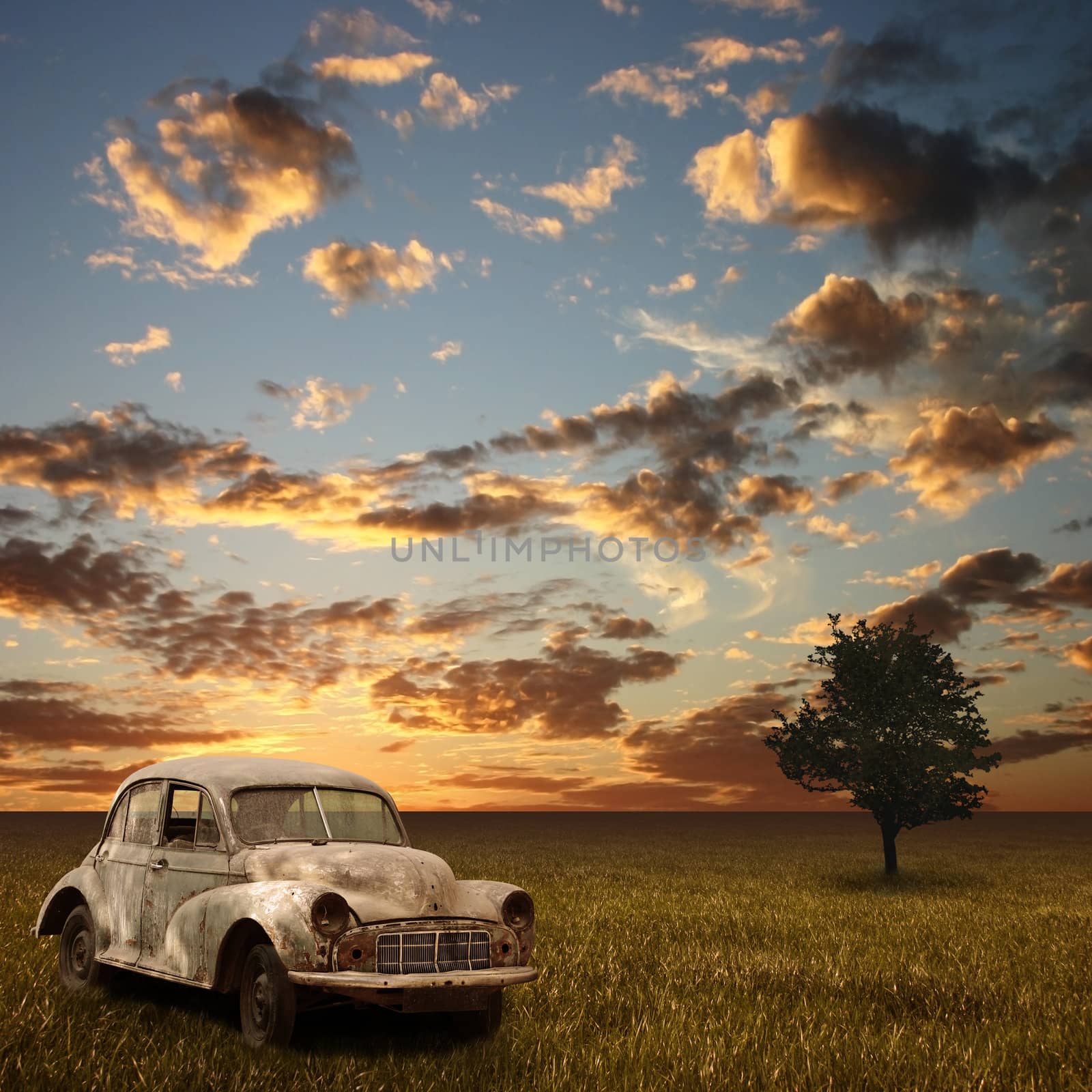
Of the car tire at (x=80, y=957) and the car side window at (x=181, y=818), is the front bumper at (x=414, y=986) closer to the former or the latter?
the car side window at (x=181, y=818)

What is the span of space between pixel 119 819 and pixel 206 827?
210 cm

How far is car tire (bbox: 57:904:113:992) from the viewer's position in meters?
9.62

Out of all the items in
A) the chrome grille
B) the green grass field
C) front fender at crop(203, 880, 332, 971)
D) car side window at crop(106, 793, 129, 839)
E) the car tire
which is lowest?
the green grass field

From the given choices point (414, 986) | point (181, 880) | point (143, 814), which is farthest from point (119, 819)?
point (414, 986)

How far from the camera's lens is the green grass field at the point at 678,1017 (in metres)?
7.19

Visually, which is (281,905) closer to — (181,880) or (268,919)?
(268,919)

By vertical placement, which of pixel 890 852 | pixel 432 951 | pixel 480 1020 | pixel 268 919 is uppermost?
pixel 268 919

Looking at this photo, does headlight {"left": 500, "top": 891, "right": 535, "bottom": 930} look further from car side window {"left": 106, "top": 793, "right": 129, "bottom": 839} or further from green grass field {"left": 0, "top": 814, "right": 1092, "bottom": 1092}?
car side window {"left": 106, "top": 793, "right": 129, "bottom": 839}

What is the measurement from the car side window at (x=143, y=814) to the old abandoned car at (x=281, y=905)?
0.09 feet

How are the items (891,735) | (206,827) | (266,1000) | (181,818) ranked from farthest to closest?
(891,735)
(181,818)
(206,827)
(266,1000)

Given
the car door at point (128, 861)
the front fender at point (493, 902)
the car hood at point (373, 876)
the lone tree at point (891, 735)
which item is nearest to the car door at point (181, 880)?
the car door at point (128, 861)

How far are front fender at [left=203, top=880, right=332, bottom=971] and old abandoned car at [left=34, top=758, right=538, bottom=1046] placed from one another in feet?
0.04

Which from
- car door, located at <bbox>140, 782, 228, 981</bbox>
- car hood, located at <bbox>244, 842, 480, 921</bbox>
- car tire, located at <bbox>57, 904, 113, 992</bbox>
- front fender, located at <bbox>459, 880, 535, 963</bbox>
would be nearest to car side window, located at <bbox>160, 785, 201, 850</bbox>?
car door, located at <bbox>140, 782, 228, 981</bbox>

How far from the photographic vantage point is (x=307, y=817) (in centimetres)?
900
